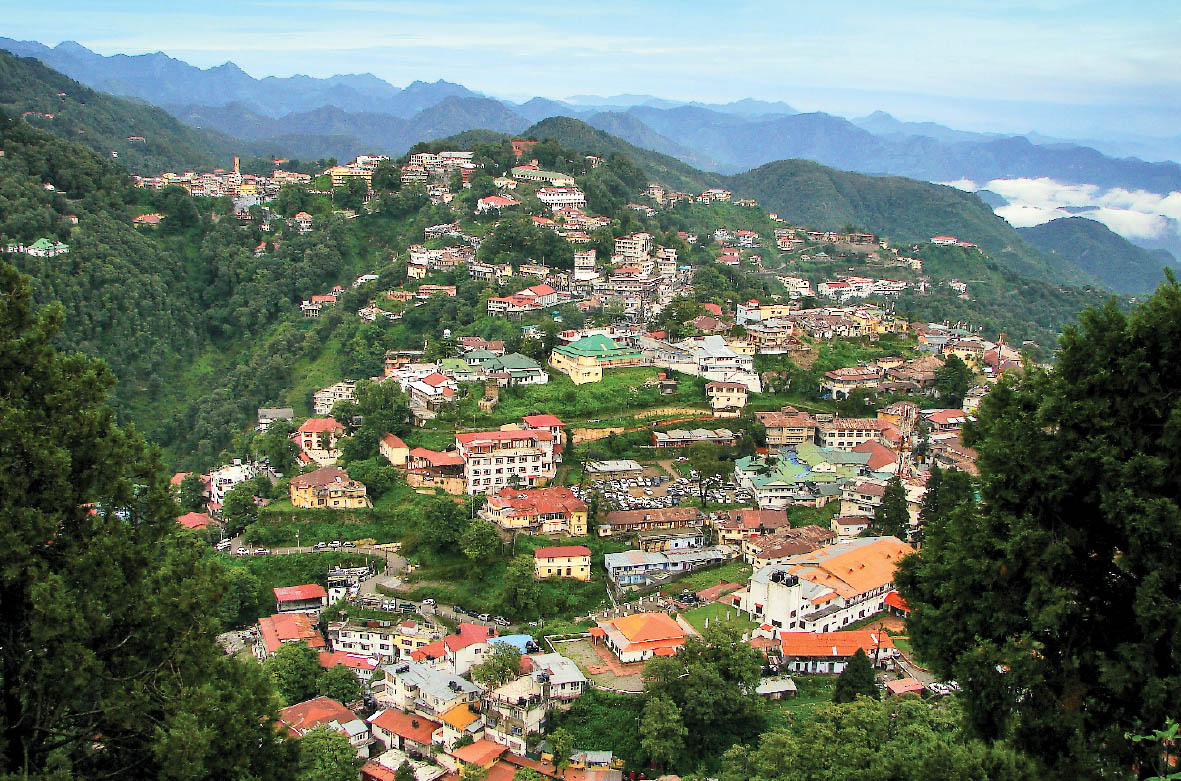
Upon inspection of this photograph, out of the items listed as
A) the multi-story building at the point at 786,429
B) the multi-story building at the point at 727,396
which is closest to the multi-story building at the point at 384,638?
the multi-story building at the point at 786,429

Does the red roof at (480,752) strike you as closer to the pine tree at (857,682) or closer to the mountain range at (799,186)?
the pine tree at (857,682)

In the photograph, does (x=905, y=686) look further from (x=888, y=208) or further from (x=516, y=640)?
(x=888, y=208)

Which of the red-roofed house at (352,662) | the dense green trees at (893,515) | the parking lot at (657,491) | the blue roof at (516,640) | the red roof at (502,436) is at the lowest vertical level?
the red-roofed house at (352,662)

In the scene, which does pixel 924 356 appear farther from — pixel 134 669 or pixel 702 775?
pixel 134 669

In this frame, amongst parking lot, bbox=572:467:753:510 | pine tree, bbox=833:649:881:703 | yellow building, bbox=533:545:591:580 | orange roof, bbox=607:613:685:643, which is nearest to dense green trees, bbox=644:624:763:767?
orange roof, bbox=607:613:685:643

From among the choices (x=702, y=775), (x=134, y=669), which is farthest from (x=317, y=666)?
(x=134, y=669)

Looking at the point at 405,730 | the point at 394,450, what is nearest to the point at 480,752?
the point at 405,730
